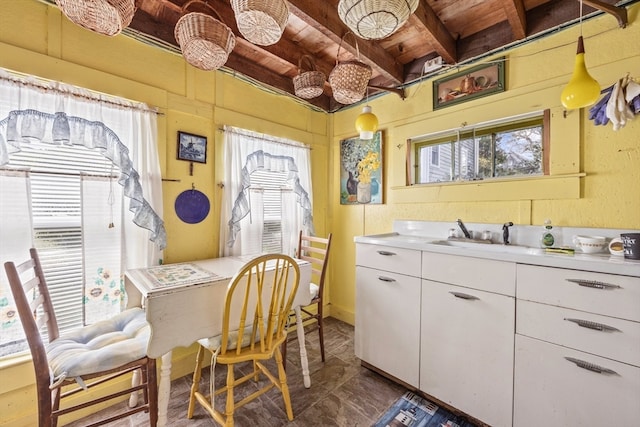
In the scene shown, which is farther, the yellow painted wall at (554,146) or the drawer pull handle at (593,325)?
the yellow painted wall at (554,146)

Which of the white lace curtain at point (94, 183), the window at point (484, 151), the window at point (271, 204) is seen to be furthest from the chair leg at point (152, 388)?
the window at point (484, 151)

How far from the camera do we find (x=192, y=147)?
6.75ft

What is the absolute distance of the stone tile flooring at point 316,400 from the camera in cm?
158

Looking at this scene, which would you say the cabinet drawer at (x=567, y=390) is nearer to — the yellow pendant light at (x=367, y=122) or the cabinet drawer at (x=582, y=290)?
the cabinet drawer at (x=582, y=290)

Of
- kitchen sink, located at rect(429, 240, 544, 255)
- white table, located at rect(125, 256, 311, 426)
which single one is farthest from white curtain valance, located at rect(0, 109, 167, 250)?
kitchen sink, located at rect(429, 240, 544, 255)

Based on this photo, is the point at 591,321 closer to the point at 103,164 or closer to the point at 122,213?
the point at 122,213

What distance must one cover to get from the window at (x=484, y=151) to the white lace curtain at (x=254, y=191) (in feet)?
3.71

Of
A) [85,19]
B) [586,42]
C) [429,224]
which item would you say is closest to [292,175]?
[429,224]

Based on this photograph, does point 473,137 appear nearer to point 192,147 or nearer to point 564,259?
point 564,259

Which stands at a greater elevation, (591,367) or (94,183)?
(94,183)

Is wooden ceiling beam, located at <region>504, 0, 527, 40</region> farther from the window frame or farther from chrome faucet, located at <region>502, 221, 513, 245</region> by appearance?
chrome faucet, located at <region>502, 221, 513, 245</region>

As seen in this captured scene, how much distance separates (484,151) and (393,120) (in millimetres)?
856

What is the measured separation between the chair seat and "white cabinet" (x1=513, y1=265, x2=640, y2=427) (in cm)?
195

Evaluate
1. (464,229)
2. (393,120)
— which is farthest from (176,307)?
(393,120)
